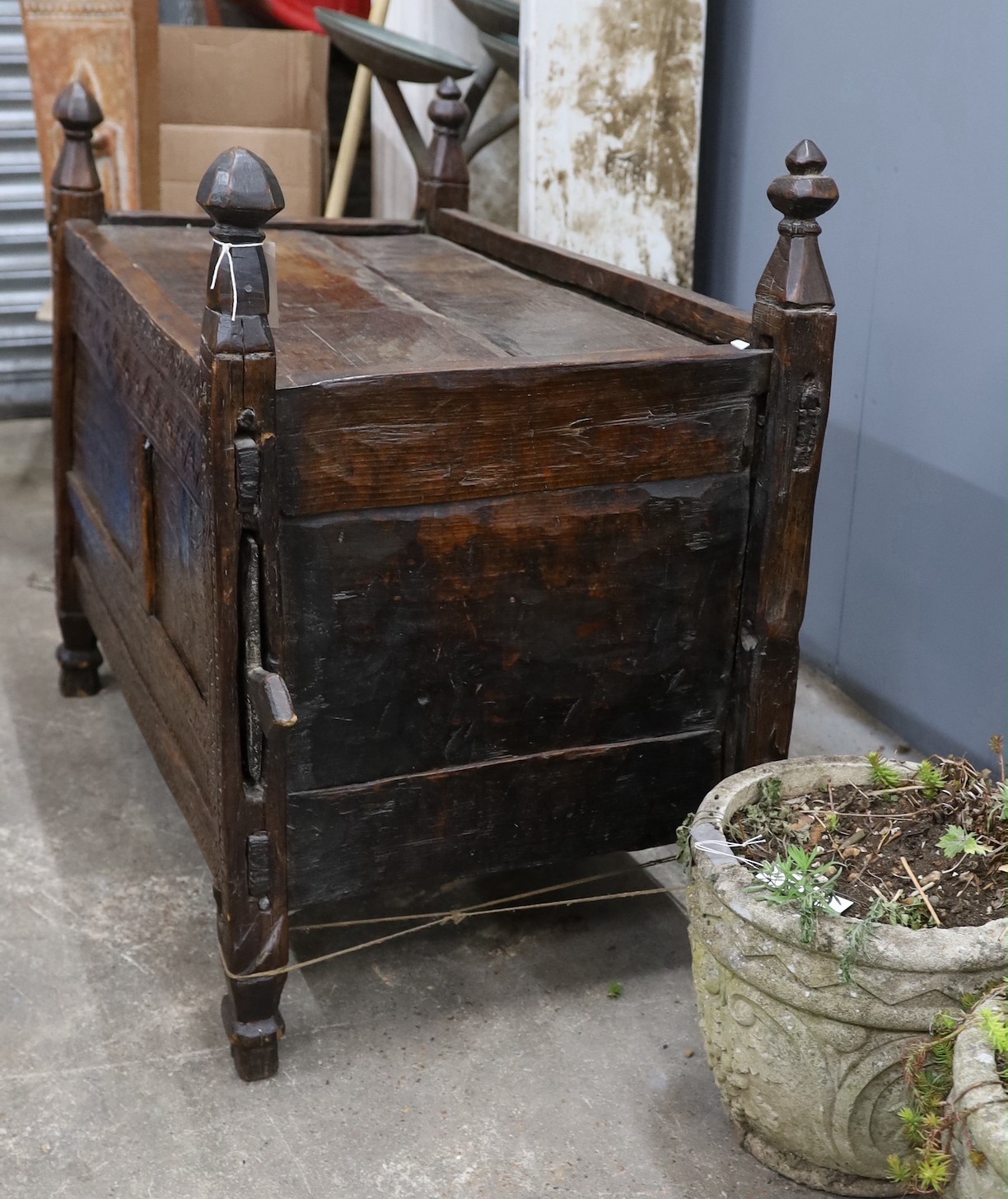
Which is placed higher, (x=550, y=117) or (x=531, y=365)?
(x=550, y=117)

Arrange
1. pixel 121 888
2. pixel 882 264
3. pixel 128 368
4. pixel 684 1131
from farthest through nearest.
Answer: pixel 882 264 < pixel 121 888 < pixel 128 368 < pixel 684 1131

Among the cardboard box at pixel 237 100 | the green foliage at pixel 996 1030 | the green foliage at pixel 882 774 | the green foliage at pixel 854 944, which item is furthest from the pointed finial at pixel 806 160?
the cardboard box at pixel 237 100

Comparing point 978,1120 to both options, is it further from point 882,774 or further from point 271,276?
point 271,276

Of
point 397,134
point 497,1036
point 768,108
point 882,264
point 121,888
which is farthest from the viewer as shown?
point 397,134

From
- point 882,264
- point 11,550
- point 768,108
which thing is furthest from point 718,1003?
point 11,550

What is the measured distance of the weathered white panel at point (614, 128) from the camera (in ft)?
10.4

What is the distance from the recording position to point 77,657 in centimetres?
312

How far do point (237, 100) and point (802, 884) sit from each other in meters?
3.33

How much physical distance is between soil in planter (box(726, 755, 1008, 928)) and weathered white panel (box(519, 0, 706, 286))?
69.4 inches

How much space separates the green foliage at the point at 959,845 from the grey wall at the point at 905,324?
34.3 inches

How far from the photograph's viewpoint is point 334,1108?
1.92 metres

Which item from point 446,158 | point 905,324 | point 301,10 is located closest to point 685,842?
point 905,324

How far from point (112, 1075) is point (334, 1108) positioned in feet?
1.06

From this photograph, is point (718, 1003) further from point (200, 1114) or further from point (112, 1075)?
point (112, 1075)
